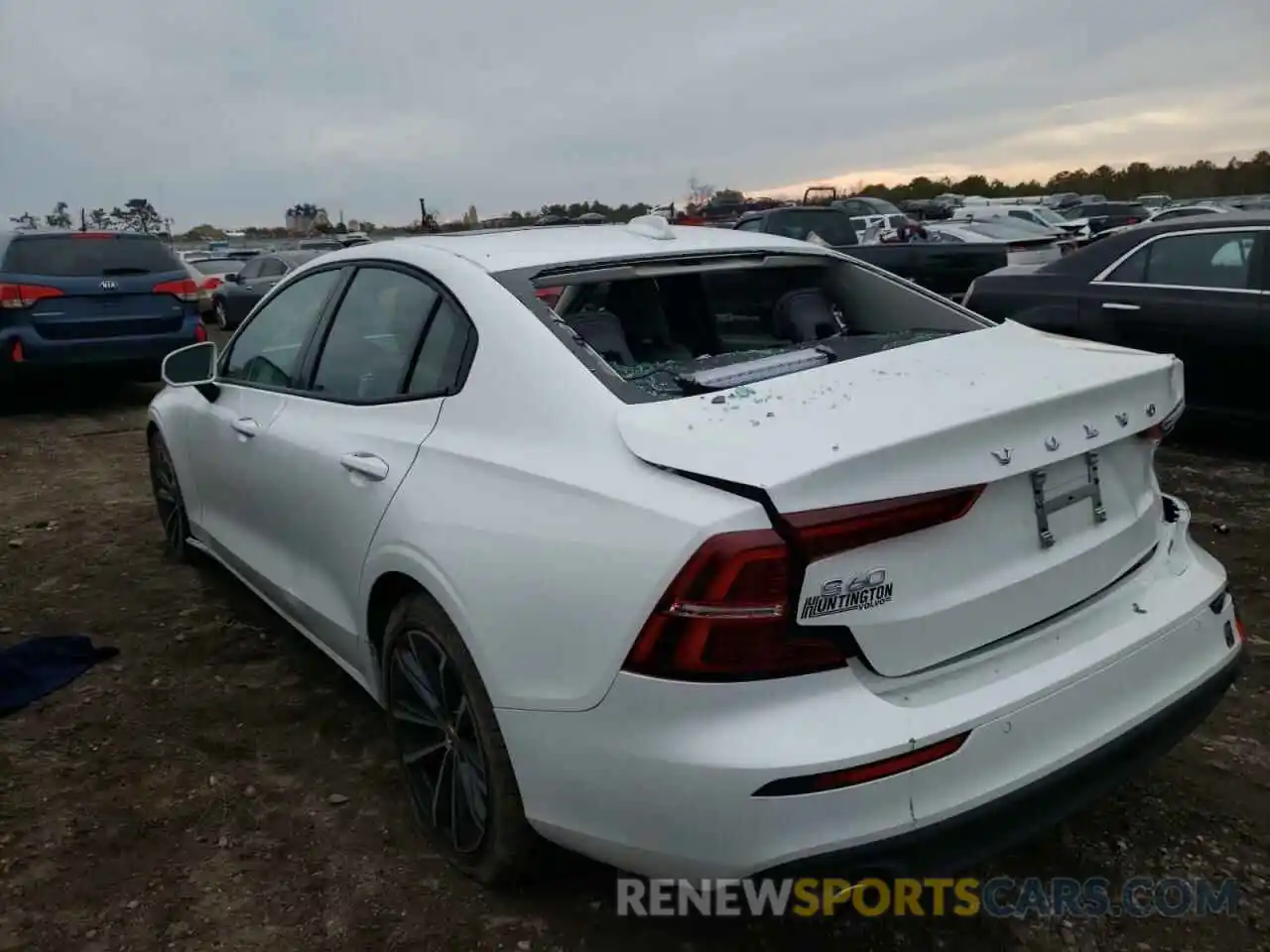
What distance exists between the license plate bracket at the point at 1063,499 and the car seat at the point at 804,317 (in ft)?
3.86

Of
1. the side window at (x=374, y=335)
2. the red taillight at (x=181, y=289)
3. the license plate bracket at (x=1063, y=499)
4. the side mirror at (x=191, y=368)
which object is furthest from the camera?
the red taillight at (x=181, y=289)

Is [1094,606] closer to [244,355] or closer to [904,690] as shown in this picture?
[904,690]

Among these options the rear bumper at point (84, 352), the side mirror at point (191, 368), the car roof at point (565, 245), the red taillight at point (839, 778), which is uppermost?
the car roof at point (565, 245)

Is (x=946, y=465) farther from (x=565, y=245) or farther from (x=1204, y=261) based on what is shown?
(x=1204, y=261)

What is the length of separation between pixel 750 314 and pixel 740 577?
1903mm

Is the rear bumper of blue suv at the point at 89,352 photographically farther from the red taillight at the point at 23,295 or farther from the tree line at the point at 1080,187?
the tree line at the point at 1080,187

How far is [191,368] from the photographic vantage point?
4.00 metres

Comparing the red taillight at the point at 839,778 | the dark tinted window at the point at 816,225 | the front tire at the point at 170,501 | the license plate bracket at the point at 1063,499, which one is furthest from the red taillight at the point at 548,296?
the dark tinted window at the point at 816,225

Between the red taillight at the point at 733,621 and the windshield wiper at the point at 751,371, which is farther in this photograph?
the windshield wiper at the point at 751,371

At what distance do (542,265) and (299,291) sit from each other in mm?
1269

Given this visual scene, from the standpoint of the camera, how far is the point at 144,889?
262 cm

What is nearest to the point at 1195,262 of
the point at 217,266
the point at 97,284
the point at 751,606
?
the point at 751,606

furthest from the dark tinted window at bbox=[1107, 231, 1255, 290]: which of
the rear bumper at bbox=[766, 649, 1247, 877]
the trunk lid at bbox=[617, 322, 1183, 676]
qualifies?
the rear bumper at bbox=[766, 649, 1247, 877]

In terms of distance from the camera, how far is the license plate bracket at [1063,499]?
2.12 metres
